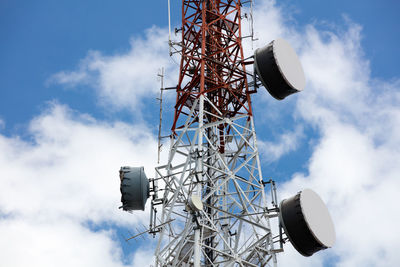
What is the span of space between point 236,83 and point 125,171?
25.6 feet

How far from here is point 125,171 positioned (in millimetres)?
23984

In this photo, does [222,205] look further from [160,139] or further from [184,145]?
[160,139]

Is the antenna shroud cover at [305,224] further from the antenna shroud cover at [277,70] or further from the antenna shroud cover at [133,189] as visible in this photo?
the antenna shroud cover at [133,189]

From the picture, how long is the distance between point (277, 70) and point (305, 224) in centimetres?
727

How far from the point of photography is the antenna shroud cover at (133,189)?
23.7 meters

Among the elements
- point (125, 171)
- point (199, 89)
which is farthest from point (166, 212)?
point (199, 89)

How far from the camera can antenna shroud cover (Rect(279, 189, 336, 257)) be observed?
2114 cm

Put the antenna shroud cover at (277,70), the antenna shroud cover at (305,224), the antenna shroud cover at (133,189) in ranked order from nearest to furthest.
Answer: the antenna shroud cover at (305,224) → the antenna shroud cover at (133,189) → the antenna shroud cover at (277,70)

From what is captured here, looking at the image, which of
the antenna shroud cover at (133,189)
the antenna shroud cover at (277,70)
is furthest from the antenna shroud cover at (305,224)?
the antenna shroud cover at (133,189)

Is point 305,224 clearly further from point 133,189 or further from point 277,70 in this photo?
point 133,189

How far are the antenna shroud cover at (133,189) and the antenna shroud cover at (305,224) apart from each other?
640 centimetres

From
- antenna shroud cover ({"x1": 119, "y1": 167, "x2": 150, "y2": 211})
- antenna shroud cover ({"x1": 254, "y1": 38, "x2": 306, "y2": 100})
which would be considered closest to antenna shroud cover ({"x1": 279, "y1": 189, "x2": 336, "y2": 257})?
antenna shroud cover ({"x1": 254, "y1": 38, "x2": 306, "y2": 100})

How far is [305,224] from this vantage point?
21031 mm

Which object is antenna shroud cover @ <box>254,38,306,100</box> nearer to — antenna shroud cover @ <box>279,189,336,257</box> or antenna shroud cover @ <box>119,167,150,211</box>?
antenna shroud cover @ <box>279,189,336,257</box>
